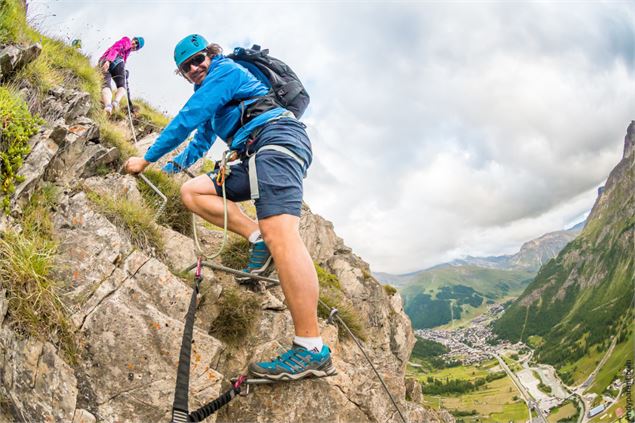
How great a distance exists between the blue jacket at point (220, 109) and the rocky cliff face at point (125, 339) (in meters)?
1.78

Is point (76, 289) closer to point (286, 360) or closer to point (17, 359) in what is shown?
point (17, 359)

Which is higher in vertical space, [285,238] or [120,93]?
[120,93]

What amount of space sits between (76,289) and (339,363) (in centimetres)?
425

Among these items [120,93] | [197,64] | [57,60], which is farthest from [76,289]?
[120,93]

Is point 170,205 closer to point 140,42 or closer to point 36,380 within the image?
point 36,380

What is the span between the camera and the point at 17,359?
4402 millimetres

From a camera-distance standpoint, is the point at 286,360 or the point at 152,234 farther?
the point at 152,234

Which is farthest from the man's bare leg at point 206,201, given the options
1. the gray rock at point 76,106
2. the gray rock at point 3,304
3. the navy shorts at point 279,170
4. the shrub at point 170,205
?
the gray rock at point 76,106

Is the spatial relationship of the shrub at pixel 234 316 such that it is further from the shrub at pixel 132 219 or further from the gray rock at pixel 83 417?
the gray rock at pixel 83 417

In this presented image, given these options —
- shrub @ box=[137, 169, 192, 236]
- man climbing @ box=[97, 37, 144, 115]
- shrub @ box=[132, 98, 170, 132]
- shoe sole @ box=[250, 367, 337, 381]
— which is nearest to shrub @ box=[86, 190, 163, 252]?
shrub @ box=[137, 169, 192, 236]

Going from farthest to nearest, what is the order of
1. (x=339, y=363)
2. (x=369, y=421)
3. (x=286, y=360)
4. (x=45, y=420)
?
(x=339, y=363), (x=369, y=421), (x=286, y=360), (x=45, y=420)

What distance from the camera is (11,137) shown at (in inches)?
243

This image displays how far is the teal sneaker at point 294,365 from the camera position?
17.5 ft

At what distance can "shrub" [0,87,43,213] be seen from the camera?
222 inches
